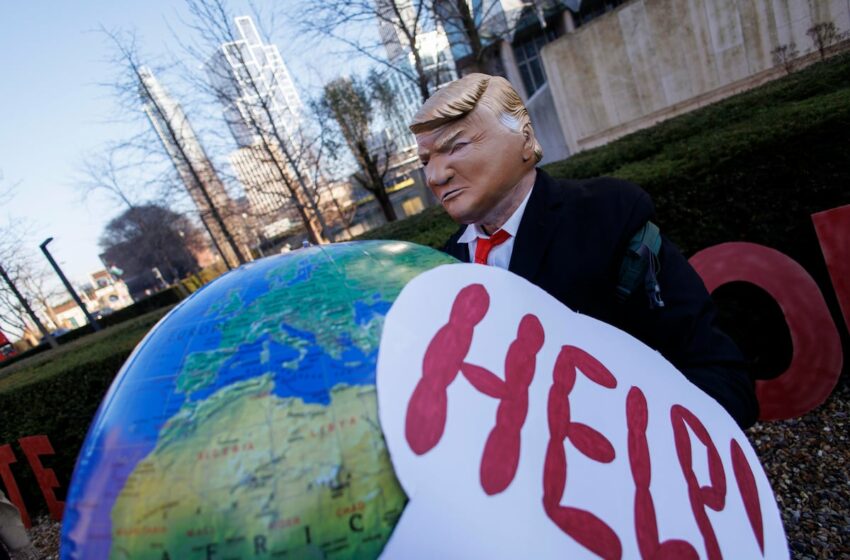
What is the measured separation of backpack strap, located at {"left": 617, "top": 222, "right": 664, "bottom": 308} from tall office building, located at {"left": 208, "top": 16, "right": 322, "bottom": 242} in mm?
10496

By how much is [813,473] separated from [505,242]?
270 centimetres

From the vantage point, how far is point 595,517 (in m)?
0.75

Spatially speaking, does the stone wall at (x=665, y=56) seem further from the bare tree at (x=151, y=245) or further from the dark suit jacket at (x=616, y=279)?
the bare tree at (x=151, y=245)

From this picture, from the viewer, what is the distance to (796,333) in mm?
2895

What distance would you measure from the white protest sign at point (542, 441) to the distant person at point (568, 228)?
0.21m

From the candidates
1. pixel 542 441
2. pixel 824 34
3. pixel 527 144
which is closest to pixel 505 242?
pixel 527 144

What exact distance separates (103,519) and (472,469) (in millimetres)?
589

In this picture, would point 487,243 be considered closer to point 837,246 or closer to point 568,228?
point 568,228

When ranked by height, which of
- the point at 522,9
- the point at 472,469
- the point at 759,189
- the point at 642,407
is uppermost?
the point at 522,9

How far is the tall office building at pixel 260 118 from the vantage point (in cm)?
1002

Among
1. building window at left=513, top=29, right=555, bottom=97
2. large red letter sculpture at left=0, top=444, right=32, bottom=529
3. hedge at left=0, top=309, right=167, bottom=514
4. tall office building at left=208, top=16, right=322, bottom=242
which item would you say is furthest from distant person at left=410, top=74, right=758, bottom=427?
building window at left=513, top=29, right=555, bottom=97

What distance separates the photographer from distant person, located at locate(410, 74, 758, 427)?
4.01ft

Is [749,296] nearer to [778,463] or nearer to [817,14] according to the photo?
[778,463]

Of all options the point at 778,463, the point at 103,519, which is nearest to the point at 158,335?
the point at 103,519
